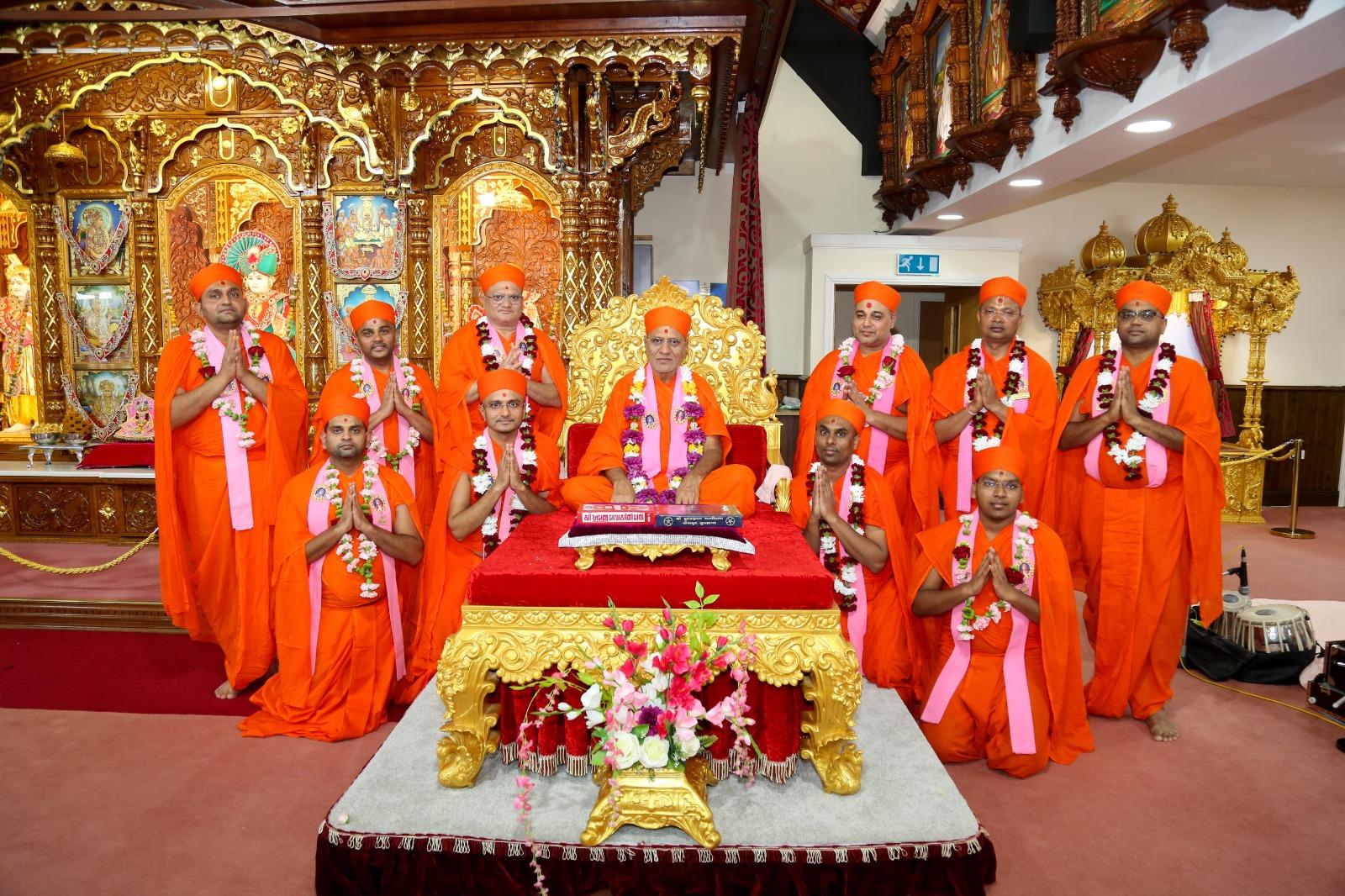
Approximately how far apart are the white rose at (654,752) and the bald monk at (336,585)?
194cm

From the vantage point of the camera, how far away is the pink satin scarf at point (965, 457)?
4.59m

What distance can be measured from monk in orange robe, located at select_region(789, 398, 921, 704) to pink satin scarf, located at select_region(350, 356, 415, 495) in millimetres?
2233

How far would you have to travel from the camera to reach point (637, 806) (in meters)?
2.78

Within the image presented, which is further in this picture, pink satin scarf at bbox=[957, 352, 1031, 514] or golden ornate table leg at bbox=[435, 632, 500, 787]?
pink satin scarf at bbox=[957, 352, 1031, 514]

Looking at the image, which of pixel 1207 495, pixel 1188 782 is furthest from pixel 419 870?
pixel 1207 495

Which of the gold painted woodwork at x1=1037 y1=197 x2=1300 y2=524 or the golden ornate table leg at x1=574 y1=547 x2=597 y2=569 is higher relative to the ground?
the gold painted woodwork at x1=1037 y1=197 x2=1300 y2=524

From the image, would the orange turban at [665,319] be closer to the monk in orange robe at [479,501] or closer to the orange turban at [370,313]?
the monk in orange robe at [479,501]

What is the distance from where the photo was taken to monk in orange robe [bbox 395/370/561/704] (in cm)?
420

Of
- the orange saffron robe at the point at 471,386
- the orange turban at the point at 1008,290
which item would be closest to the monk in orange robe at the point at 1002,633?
the orange turban at the point at 1008,290

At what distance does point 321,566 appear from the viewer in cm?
400

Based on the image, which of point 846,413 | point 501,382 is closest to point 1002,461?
point 846,413

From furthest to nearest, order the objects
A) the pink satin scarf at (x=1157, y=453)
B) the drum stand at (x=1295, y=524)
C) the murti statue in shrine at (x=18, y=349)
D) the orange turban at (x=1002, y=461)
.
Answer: the drum stand at (x=1295, y=524)
the murti statue in shrine at (x=18, y=349)
the pink satin scarf at (x=1157, y=453)
the orange turban at (x=1002, y=461)

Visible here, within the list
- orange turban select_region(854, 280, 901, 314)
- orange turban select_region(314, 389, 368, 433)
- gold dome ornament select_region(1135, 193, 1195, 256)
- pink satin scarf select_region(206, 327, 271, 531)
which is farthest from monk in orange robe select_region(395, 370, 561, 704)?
gold dome ornament select_region(1135, 193, 1195, 256)

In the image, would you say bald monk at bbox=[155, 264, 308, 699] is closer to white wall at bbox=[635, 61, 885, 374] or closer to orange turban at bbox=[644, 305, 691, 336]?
orange turban at bbox=[644, 305, 691, 336]
